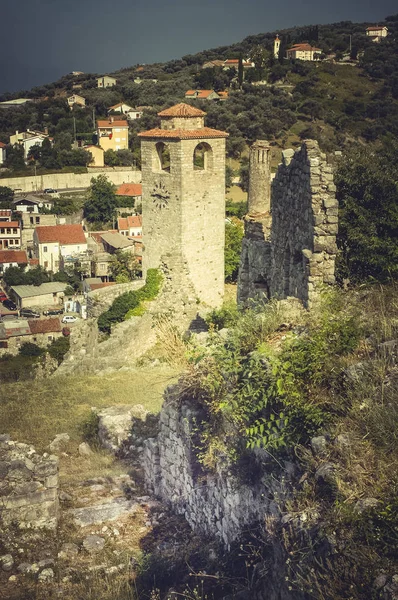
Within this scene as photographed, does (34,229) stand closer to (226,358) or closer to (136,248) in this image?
(136,248)

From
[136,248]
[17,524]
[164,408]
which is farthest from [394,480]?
[136,248]

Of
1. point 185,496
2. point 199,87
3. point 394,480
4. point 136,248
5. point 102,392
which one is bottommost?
point 136,248

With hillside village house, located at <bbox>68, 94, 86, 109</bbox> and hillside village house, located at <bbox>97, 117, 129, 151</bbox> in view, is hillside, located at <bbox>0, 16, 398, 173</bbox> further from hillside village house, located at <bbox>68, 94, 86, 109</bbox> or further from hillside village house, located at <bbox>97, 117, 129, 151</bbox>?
hillside village house, located at <bbox>68, 94, 86, 109</bbox>

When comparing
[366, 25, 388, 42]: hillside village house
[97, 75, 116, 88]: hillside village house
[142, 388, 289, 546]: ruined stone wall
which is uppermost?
[366, 25, 388, 42]: hillside village house

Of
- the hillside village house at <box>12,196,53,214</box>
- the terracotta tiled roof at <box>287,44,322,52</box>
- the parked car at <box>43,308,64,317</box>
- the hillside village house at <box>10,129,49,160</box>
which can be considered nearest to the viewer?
the parked car at <box>43,308,64,317</box>

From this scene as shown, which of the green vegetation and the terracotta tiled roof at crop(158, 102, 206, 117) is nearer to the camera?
the green vegetation

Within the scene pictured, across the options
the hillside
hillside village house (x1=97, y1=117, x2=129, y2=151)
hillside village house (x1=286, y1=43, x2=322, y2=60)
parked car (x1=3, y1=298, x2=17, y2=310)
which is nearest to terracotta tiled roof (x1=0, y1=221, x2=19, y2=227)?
parked car (x1=3, y1=298, x2=17, y2=310)

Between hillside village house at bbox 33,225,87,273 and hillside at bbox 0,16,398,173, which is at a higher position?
hillside at bbox 0,16,398,173
